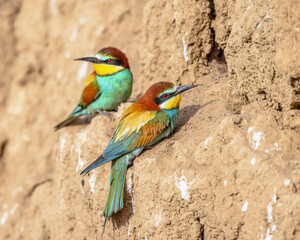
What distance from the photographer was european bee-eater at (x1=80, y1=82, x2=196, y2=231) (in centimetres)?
309

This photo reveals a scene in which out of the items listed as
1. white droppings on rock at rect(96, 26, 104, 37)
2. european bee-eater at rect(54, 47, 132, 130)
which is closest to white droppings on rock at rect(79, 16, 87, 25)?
white droppings on rock at rect(96, 26, 104, 37)

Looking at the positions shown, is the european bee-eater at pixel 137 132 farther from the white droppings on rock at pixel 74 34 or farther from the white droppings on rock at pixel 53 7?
the white droppings on rock at pixel 53 7

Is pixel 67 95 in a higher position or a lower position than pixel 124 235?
lower

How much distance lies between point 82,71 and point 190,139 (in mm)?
3245

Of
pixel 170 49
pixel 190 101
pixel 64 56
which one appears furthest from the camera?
pixel 64 56

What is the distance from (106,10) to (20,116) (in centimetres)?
202

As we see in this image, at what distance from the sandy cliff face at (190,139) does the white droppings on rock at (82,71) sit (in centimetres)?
2

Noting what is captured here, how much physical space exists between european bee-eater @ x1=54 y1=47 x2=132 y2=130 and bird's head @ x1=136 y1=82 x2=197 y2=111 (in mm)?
1027

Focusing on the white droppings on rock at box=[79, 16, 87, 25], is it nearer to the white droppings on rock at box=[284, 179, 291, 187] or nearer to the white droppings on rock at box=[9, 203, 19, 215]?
the white droppings on rock at box=[9, 203, 19, 215]

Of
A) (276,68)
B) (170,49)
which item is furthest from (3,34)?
(276,68)

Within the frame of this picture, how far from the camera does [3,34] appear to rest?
713 cm

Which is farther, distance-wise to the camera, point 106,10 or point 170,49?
point 106,10

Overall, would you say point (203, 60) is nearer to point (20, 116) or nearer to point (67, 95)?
point (67, 95)

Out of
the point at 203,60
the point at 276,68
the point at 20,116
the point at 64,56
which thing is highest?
the point at 276,68
